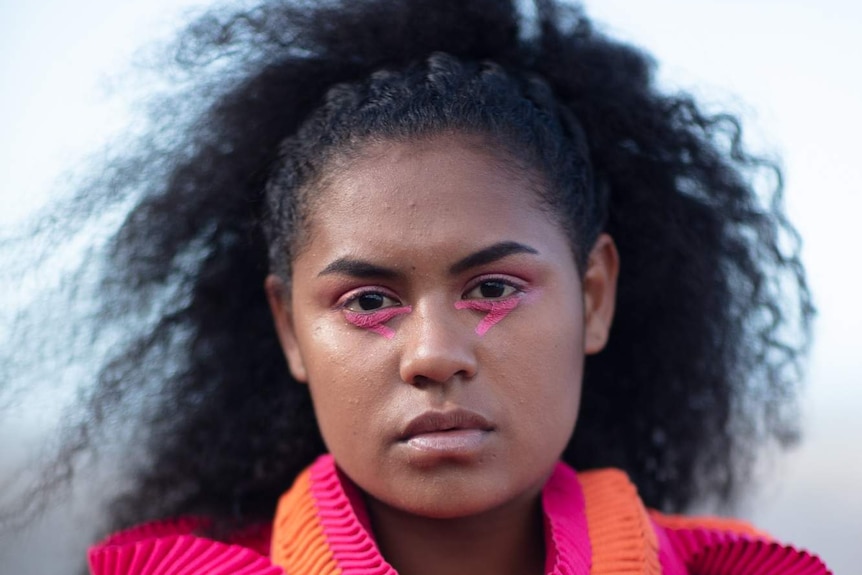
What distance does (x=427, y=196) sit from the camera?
1.73m

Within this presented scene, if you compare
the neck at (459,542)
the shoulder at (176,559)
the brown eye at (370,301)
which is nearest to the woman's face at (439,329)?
the brown eye at (370,301)

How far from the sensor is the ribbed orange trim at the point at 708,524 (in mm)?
2176

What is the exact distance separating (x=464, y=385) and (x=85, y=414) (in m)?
0.92

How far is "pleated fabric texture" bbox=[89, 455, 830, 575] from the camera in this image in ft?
5.69

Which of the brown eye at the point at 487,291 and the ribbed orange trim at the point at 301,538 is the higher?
the brown eye at the point at 487,291

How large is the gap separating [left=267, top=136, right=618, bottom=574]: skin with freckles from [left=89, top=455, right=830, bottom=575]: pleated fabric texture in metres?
0.10

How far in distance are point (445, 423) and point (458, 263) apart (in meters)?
0.27

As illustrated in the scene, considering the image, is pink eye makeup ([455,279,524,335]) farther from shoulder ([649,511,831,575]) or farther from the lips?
shoulder ([649,511,831,575])

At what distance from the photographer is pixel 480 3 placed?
2.08 meters

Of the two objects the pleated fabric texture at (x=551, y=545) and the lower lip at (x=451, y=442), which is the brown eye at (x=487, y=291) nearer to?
the lower lip at (x=451, y=442)

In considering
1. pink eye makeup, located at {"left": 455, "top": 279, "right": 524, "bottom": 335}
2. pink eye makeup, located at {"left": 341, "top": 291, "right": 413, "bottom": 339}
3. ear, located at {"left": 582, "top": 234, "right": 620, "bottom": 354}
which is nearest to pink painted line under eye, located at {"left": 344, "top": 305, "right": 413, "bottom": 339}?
pink eye makeup, located at {"left": 341, "top": 291, "right": 413, "bottom": 339}

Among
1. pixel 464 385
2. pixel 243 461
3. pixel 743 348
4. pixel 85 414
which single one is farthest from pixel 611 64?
pixel 85 414

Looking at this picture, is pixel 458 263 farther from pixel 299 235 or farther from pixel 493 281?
pixel 299 235

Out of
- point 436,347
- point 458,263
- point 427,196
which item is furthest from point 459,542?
Answer: point 427,196
